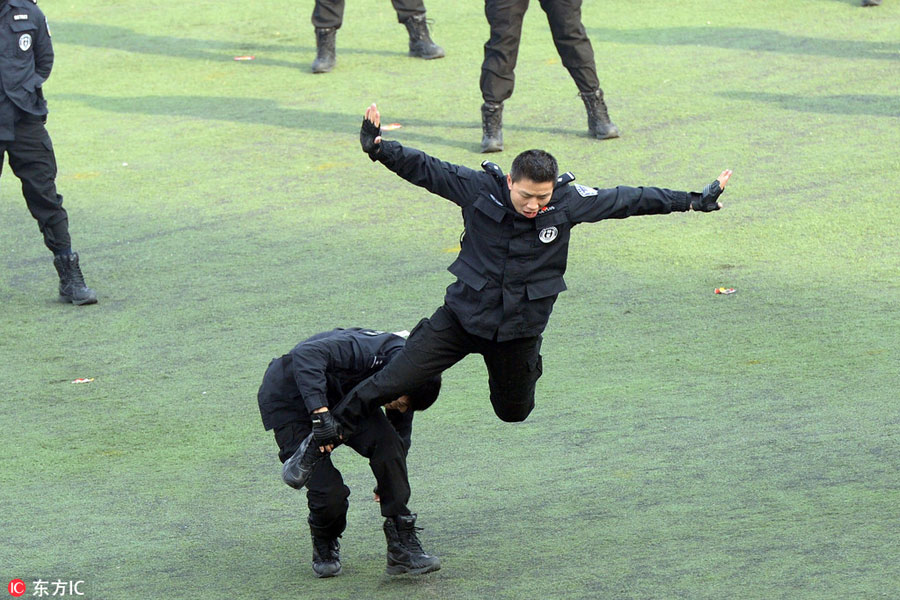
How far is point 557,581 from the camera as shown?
4.11m

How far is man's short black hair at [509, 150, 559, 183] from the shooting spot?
4207 millimetres

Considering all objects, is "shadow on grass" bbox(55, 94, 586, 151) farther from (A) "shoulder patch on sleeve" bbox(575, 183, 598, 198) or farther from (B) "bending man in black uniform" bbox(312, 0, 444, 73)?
(A) "shoulder patch on sleeve" bbox(575, 183, 598, 198)

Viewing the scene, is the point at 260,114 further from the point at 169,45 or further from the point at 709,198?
the point at 709,198

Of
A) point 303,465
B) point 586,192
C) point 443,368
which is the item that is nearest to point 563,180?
point 586,192

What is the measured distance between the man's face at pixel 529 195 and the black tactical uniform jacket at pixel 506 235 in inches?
2.2

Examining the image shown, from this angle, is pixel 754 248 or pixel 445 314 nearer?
pixel 445 314

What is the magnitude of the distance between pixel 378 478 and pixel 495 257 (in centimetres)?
86

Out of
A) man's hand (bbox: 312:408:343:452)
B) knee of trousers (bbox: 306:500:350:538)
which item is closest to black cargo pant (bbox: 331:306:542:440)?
man's hand (bbox: 312:408:343:452)

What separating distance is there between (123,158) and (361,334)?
A: 207 inches

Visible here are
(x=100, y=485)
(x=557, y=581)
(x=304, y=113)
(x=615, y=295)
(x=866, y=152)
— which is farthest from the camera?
(x=304, y=113)

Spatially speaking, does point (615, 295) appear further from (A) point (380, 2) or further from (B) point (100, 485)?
(A) point (380, 2)

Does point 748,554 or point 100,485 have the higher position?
point 748,554

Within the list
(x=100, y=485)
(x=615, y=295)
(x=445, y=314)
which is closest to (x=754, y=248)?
(x=615, y=295)

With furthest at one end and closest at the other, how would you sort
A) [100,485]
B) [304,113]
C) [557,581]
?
[304,113]
[100,485]
[557,581]
